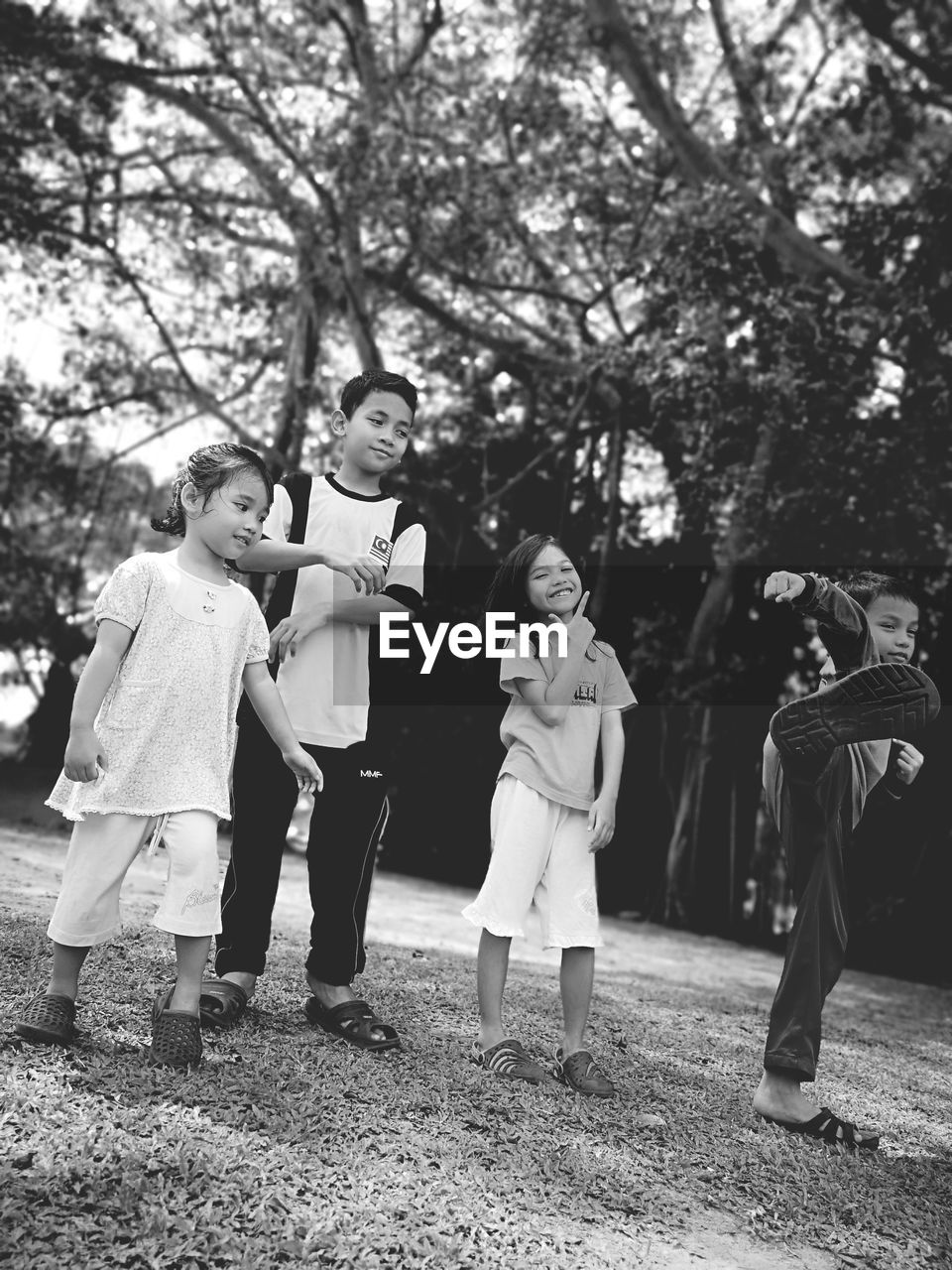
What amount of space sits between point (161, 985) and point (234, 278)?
11370 mm

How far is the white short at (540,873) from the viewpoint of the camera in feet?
10.3

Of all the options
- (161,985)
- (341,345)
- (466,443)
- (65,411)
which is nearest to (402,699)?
(466,443)

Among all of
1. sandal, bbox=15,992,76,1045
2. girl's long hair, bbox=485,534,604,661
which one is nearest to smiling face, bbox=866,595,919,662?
girl's long hair, bbox=485,534,604,661

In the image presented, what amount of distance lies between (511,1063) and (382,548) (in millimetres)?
1428

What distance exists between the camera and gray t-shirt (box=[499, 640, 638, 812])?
3229 millimetres

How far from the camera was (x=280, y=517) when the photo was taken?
330 centimetres

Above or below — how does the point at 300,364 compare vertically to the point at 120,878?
above

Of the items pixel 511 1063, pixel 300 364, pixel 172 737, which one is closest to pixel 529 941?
pixel 511 1063

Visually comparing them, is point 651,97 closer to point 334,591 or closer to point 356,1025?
point 334,591

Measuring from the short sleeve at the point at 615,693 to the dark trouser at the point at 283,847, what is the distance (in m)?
0.70

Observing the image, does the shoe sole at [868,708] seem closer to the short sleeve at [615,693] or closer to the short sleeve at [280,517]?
the short sleeve at [615,693]

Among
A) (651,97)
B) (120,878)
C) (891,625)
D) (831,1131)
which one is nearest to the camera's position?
(120,878)

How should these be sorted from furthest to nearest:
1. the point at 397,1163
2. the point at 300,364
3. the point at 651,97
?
the point at 300,364
the point at 651,97
the point at 397,1163

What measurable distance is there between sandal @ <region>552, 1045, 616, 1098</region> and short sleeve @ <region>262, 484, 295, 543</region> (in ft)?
5.18
